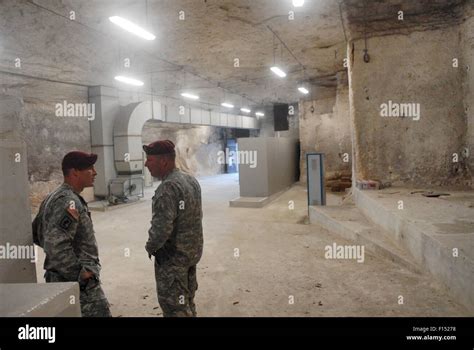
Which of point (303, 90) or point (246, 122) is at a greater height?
point (303, 90)

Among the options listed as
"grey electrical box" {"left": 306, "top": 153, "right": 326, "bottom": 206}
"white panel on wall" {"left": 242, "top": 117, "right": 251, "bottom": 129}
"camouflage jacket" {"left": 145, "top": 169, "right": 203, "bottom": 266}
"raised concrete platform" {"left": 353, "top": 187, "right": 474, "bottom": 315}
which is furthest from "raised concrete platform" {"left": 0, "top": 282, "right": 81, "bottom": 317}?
"white panel on wall" {"left": 242, "top": 117, "right": 251, "bottom": 129}

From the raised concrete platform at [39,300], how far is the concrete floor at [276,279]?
162 centimetres

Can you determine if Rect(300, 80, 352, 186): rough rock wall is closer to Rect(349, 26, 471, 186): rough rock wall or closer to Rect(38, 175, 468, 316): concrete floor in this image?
Rect(349, 26, 471, 186): rough rock wall

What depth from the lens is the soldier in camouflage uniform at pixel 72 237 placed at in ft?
6.81

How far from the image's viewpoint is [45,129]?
888 centimetres

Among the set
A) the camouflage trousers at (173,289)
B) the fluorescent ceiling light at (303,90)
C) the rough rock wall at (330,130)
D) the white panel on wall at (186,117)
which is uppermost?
the fluorescent ceiling light at (303,90)

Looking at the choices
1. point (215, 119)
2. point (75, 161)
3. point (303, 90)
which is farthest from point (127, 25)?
point (215, 119)

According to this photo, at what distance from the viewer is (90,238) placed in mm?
2277

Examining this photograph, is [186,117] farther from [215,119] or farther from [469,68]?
[469,68]

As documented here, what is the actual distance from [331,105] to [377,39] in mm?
5768

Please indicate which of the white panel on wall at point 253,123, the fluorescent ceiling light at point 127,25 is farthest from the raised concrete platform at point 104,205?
the white panel on wall at point 253,123

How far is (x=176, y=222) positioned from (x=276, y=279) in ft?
6.13

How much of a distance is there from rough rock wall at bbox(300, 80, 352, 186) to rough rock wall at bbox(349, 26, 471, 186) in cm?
446

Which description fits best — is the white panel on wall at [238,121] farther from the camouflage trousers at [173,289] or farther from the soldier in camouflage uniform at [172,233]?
the camouflage trousers at [173,289]
